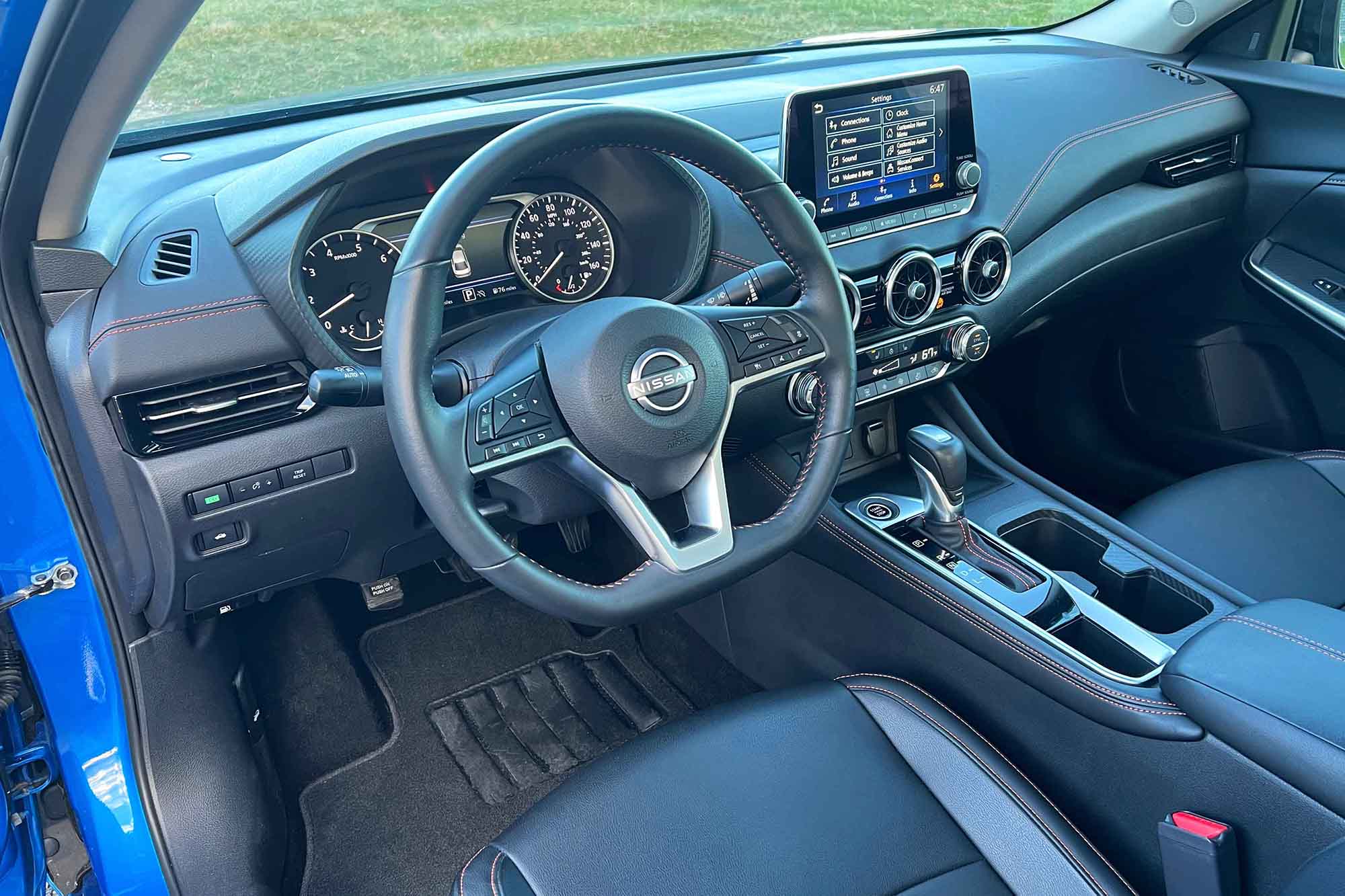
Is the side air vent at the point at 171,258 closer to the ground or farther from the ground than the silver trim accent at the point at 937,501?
farther from the ground

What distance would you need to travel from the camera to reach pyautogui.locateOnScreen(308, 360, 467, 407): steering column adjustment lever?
124 cm

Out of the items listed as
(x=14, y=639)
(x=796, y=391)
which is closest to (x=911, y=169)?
(x=796, y=391)

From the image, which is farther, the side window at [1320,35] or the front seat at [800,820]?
the side window at [1320,35]

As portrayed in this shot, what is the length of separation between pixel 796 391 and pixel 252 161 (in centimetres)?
99

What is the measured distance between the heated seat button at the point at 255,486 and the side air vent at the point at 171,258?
0.30m

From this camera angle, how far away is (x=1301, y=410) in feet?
8.36

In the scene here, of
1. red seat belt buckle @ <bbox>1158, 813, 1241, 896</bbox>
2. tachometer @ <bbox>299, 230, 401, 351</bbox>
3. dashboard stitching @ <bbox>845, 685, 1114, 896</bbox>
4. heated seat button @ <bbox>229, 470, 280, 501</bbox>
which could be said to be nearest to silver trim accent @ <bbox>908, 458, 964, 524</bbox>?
dashboard stitching @ <bbox>845, 685, 1114, 896</bbox>

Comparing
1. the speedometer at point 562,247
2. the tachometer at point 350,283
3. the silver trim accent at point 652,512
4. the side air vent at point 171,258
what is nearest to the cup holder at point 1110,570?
the silver trim accent at point 652,512

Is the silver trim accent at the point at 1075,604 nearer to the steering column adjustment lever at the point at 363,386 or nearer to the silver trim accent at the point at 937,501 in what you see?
the silver trim accent at the point at 937,501

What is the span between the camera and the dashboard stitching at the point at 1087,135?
2.17m

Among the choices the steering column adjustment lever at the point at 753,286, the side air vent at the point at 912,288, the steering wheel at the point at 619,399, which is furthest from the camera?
the side air vent at the point at 912,288


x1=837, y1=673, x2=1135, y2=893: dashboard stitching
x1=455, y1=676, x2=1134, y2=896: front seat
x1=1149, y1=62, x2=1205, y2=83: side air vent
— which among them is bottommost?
x1=837, y1=673, x2=1135, y2=893: dashboard stitching

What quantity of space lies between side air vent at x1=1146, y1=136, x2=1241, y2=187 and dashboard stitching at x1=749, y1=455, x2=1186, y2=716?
4.10ft

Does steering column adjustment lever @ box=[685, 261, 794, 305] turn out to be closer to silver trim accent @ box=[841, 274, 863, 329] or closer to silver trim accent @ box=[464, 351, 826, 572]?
silver trim accent @ box=[464, 351, 826, 572]
